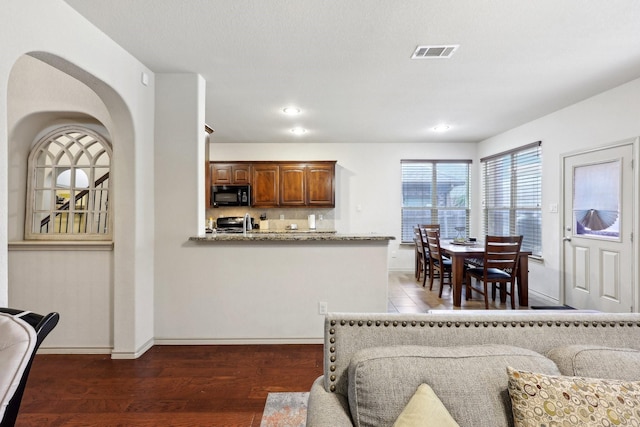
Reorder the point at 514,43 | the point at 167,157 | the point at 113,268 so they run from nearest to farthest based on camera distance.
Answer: the point at 514,43
the point at 113,268
the point at 167,157

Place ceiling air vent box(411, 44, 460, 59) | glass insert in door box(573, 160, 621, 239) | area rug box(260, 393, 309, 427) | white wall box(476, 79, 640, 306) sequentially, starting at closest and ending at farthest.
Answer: area rug box(260, 393, 309, 427), ceiling air vent box(411, 44, 460, 59), white wall box(476, 79, 640, 306), glass insert in door box(573, 160, 621, 239)

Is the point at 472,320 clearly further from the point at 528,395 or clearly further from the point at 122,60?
the point at 122,60

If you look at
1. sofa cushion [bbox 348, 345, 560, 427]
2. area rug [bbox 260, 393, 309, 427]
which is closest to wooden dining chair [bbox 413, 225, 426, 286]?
area rug [bbox 260, 393, 309, 427]

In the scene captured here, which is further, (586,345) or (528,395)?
(586,345)

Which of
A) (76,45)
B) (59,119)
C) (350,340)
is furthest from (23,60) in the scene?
(350,340)

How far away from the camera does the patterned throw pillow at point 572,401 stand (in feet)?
3.05

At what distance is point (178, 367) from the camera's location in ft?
8.74

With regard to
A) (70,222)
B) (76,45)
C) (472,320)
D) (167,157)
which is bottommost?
(472,320)

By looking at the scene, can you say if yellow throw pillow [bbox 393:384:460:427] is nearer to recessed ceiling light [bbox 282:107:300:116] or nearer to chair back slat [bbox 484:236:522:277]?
chair back slat [bbox 484:236:522:277]

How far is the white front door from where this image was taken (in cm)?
348

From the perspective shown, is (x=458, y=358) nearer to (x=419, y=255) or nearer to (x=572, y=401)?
(x=572, y=401)

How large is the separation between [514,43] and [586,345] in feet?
7.50

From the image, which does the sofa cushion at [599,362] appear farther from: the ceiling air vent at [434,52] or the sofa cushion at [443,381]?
the ceiling air vent at [434,52]

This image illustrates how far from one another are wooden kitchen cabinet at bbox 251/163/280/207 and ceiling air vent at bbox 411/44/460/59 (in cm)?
376
